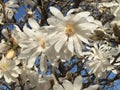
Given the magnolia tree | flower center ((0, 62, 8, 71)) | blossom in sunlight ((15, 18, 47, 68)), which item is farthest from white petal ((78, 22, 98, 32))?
flower center ((0, 62, 8, 71))

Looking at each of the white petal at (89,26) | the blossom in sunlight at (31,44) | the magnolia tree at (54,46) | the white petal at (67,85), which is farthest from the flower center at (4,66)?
the white petal at (89,26)

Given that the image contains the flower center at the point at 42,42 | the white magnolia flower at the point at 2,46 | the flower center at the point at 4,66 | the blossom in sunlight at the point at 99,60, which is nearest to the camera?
the flower center at the point at 42,42

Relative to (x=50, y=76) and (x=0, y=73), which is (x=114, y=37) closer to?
(x=50, y=76)

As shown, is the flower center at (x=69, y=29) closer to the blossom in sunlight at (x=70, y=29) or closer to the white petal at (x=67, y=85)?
the blossom in sunlight at (x=70, y=29)

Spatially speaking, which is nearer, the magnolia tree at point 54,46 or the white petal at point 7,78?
the magnolia tree at point 54,46

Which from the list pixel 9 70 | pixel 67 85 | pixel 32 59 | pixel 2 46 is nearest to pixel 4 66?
pixel 9 70

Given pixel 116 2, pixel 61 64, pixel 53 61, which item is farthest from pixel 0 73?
pixel 116 2
